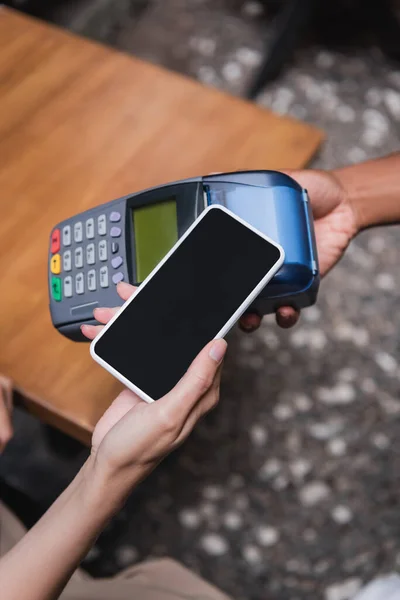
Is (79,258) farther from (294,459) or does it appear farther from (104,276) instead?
(294,459)

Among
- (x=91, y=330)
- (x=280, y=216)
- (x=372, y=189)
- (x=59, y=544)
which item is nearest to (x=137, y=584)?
(x=59, y=544)

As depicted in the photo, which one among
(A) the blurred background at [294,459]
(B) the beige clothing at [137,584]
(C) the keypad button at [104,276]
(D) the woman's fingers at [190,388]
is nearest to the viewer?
(D) the woman's fingers at [190,388]

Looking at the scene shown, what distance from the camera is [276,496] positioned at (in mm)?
1099

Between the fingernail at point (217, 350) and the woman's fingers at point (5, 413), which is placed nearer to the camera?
the fingernail at point (217, 350)

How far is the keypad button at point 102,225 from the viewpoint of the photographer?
24.5 inches

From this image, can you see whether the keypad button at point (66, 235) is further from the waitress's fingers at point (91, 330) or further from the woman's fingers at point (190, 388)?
the woman's fingers at point (190, 388)

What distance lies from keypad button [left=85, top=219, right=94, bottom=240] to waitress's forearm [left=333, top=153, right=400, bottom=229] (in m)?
0.34

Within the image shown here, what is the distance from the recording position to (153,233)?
600 millimetres

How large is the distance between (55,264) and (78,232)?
4cm

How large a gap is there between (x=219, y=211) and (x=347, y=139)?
1.05m

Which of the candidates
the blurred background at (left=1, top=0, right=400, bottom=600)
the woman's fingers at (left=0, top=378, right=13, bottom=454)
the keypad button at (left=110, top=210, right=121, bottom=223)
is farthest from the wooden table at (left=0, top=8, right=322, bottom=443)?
the blurred background at (left=1, top=0, right=400, bottom=600)

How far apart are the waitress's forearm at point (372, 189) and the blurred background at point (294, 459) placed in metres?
0.45

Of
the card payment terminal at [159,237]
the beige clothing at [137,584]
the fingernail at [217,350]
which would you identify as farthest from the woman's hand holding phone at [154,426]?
the beige clothing at [137,584]

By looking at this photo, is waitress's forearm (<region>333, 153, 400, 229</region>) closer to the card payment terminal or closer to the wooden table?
the wooden table
